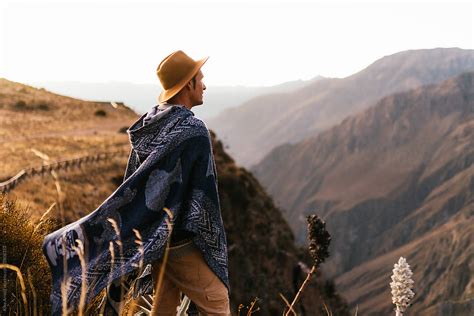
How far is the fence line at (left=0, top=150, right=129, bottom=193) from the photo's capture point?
63.6ft

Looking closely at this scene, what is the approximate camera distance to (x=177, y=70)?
3.52m

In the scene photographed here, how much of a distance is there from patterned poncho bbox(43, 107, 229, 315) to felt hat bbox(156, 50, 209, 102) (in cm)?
23

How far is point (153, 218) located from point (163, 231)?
4.6 inches

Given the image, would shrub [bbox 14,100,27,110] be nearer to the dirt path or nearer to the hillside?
the hillside

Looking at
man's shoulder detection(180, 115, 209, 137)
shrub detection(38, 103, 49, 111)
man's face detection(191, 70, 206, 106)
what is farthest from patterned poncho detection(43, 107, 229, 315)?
shrub detection(38, 103, 49, 111)

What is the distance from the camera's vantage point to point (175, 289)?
3.55m

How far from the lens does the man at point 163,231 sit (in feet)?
10.7

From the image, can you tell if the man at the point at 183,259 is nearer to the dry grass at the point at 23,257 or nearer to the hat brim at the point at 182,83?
the hat brim at the point at 182,83

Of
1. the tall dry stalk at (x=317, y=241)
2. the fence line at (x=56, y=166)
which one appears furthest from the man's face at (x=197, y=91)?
the fence line at (x=56, y=166)

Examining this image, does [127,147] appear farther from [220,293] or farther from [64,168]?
[220,293]

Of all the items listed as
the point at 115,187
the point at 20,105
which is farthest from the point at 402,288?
the point at 20,105

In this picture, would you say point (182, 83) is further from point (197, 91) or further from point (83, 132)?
point (83, 132)

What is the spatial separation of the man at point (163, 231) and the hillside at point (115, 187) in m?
15.6

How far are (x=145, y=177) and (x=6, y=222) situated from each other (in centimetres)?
112
